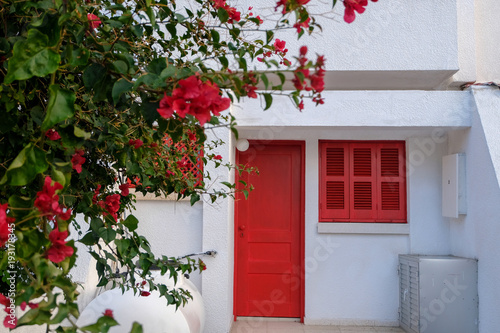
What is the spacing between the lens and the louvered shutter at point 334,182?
6277 mm

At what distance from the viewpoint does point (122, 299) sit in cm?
421

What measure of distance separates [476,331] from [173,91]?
5.32 m

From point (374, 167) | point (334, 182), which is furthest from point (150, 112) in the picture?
point (374, 167)

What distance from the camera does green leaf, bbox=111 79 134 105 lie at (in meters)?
1.16

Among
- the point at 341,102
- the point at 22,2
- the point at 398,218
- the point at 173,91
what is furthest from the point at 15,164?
the point at 398,218

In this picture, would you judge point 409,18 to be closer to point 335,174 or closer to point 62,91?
point 335,174

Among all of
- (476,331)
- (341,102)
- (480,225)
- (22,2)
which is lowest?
(476,331)

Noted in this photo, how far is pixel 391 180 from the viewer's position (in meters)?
6.31

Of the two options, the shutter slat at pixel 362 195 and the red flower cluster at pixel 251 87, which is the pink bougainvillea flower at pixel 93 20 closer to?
the red flower cluster at pixel 251 87

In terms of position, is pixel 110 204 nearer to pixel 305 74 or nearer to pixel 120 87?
pixel 120 87

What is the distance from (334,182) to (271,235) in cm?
102

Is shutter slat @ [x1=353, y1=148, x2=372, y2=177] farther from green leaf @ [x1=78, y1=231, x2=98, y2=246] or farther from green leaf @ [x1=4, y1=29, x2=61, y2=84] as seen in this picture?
green leaf @ [x1=4, y1=29, x2=61, y2=84]

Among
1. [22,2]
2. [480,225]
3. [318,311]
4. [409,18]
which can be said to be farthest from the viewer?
[318,311]

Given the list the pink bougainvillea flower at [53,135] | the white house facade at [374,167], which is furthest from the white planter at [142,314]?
the pink bougainvillea flower at [53,135]
